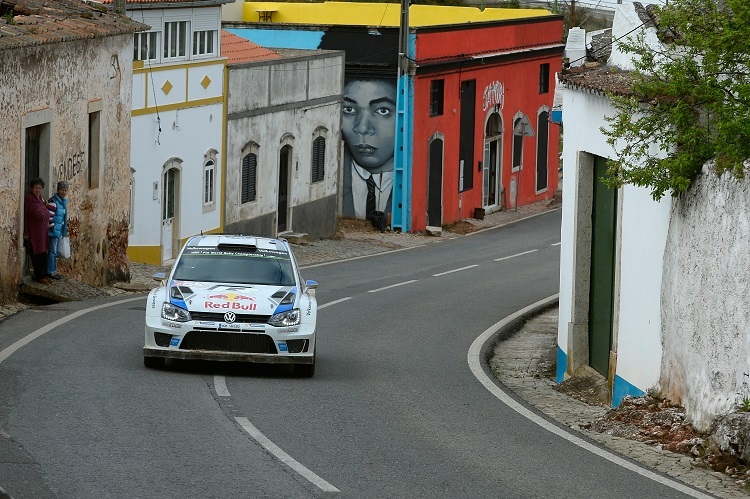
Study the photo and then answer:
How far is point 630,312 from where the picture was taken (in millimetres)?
16359

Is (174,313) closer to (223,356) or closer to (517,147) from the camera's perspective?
(223,356)

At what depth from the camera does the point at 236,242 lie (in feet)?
58.4

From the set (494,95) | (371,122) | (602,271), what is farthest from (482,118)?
(602,271)

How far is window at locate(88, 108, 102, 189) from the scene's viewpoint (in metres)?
25.2

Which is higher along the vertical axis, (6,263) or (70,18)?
(70,18)

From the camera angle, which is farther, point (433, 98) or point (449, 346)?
point (433, 98)

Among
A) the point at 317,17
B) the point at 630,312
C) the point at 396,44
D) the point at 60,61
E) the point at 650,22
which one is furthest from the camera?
the point at 317,17

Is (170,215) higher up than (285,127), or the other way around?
(285,127)

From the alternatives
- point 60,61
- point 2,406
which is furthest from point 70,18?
point 2,406

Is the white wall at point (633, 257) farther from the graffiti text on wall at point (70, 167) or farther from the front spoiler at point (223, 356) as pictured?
the graffiti text on wall at point (70, 167)

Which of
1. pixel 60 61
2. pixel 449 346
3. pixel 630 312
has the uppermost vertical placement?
pixel 60 61

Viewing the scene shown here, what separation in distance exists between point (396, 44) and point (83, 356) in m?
28.0

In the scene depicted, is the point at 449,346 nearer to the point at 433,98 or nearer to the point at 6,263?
the point at 6,263

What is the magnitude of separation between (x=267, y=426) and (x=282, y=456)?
1365 millimetres
